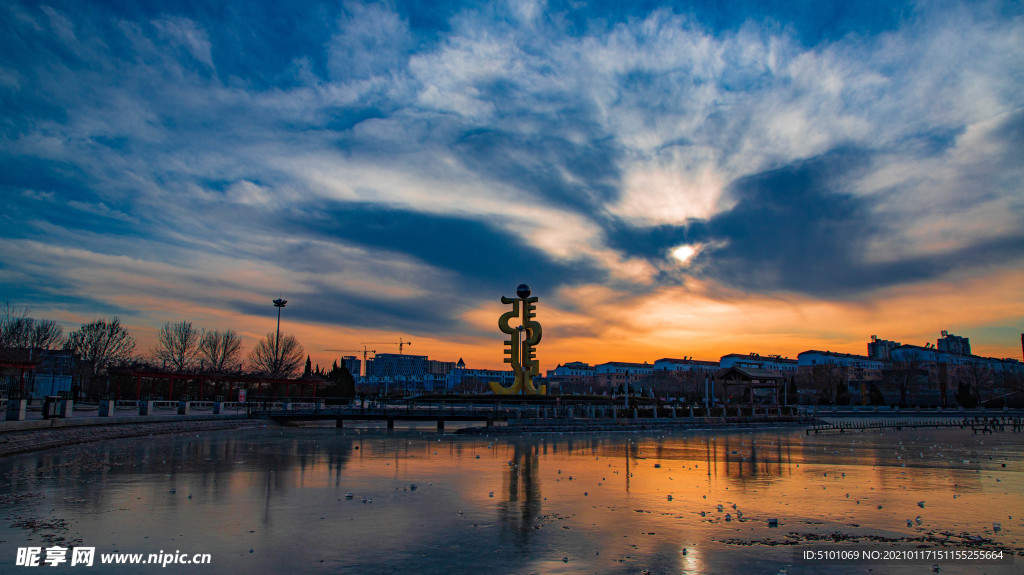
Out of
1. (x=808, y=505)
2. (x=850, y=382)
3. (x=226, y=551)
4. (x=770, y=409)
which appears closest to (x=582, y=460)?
(x=808, y=505)

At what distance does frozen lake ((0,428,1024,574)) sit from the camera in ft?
31.4

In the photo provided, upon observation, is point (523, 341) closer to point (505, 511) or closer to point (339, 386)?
point (339, 386)

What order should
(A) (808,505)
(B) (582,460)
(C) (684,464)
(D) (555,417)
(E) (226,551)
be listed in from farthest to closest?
(D) (555,417), (B) (582,460), (C) (684,464), (A) (808,505), (E) (226,551)

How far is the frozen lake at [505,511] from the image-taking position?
959 cm

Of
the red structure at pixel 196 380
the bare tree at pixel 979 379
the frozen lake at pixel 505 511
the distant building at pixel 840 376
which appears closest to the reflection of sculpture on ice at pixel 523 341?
the red structure at pixel 196 380

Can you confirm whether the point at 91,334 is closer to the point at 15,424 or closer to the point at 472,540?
the point at 15,424

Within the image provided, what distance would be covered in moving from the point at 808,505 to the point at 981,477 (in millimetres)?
9683

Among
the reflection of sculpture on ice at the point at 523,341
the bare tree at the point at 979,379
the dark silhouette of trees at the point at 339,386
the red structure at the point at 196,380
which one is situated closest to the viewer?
the red structure at the point at 196,380

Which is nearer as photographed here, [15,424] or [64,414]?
[15,424]

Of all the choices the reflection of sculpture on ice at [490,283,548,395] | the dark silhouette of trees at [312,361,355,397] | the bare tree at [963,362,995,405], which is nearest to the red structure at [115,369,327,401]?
the dark silhouette of trees at [312,361,355,397]

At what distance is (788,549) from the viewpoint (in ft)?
33.3

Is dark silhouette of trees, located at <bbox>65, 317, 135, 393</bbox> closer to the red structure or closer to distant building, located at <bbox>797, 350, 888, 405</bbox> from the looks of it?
the red structure

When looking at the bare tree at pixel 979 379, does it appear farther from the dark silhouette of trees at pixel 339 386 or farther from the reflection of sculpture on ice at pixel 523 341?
the dark silhouette of trees at pixel 339 386

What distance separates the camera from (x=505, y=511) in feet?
44.1
